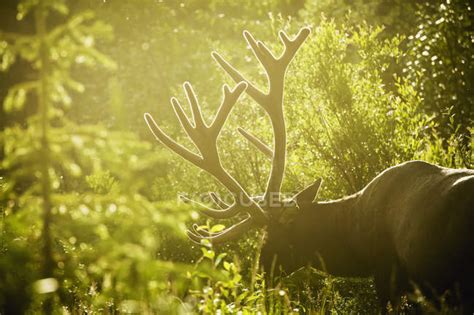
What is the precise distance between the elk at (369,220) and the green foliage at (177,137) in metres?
0.38

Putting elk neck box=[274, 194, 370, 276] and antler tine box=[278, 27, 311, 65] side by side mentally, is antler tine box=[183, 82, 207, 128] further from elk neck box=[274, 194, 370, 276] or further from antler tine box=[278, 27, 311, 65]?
elk neck box=[274, 194, 370, 276]

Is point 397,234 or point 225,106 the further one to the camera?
point 225,106

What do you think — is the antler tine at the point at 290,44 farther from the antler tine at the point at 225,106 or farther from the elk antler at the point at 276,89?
the antler tine at the point at 225,106

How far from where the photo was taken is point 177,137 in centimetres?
806

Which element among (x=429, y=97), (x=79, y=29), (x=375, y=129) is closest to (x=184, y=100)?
(x=375, y=129)

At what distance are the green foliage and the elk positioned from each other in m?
0.38

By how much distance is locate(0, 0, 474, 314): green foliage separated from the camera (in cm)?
223

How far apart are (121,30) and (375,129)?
10372mm

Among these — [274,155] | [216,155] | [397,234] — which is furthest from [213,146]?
[397,234]

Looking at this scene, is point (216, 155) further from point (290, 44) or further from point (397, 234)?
point (397, 234)

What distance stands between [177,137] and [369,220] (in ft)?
13.1

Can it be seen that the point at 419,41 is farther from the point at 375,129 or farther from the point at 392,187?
the point at 392,187

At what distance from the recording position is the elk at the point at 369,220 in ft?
11.8

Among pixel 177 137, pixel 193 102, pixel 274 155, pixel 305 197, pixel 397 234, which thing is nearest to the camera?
A: pixel 397 234
